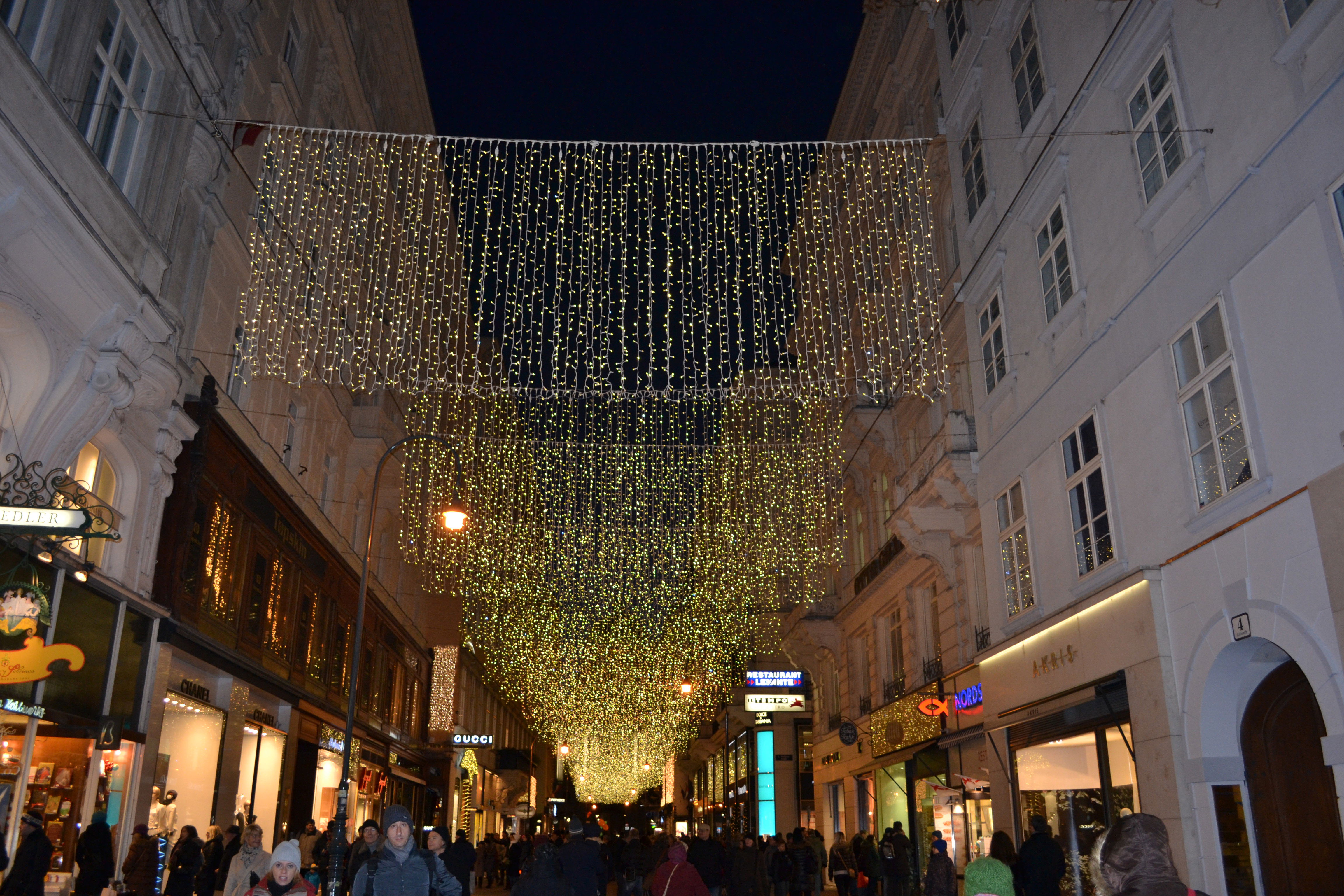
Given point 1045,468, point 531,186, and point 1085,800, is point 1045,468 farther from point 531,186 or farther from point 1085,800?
point 531,186

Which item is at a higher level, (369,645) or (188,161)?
(188,161)

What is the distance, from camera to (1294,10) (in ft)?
29.2

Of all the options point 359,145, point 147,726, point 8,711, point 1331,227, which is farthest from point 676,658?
point 1331,227

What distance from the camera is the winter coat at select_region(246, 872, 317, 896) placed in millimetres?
5672

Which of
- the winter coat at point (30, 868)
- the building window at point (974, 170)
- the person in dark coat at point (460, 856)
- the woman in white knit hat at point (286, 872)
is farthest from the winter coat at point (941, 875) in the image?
the building window at point (974, 170)

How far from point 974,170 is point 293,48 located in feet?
50.1

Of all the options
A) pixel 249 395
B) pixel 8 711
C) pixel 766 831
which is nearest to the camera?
pixel 8 711

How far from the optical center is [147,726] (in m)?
14.7

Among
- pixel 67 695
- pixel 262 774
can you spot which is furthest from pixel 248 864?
pixel 262 774

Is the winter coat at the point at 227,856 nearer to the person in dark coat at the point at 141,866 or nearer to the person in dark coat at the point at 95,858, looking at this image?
the person in dark coat at the point at 141,866

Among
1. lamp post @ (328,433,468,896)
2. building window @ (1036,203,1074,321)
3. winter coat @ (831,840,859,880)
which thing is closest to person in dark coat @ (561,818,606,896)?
lamp post @ (328,433,468,896)

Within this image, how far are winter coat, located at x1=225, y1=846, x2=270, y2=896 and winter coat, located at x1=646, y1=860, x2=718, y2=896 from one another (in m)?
4.67

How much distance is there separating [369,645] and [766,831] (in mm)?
20998

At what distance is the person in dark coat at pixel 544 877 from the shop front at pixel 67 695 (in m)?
6.24
